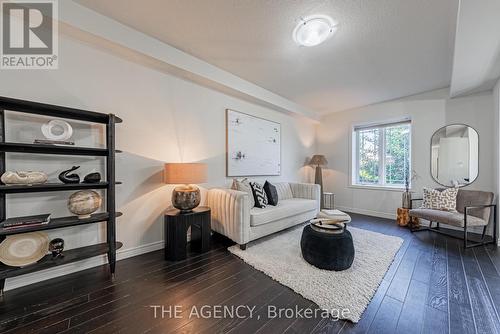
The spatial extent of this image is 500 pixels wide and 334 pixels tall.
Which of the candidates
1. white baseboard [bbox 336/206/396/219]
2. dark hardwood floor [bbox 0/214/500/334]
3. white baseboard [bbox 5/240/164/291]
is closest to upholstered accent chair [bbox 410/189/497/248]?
dark hardwood floor [bbox 0/214/500/334]

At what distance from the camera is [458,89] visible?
117 inches

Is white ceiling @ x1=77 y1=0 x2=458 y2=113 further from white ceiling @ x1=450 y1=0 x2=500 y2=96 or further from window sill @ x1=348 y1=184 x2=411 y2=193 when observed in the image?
window sill @ x1=348 y1=184 x2=411 y2=193

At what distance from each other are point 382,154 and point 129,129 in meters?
4.71

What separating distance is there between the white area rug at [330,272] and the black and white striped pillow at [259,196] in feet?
1.67

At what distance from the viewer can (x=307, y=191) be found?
151 inches

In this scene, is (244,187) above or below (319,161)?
below

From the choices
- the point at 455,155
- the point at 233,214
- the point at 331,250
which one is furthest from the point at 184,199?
the point at 455,155

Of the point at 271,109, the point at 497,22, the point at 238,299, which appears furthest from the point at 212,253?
the point at 497,22

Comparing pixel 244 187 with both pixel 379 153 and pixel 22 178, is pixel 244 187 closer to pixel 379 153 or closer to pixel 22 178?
pixel 22 178

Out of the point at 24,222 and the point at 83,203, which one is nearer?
the point at 24,222

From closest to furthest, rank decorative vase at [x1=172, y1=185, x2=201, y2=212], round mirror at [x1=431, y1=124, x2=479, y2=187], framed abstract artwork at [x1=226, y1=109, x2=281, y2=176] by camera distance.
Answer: decorative vase at [x1=172, y1=185, x2=201, y2=212] → round mirror at [x1=431, y1=124, x2=479, y2=187] → framed abstract artwork at [x1=226, y1=109, x2=281, y2=176]

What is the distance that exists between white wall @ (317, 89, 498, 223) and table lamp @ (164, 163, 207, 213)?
3628 mm

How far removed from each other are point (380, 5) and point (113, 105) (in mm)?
2857

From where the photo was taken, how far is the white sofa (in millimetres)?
2428
